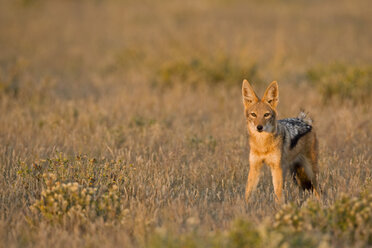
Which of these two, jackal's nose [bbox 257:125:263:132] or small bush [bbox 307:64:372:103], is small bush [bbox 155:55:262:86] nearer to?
small bush [bbox 307:64:372:103]

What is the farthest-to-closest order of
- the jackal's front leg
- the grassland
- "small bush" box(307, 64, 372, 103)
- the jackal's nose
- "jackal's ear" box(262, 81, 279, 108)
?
"small bush" box(307, 64, 372, 103) → "jackal's ear" box(262, 81, 279, 108) → the jackal's front leg → the jackal's nose → the grassland

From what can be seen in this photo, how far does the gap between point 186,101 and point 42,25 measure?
46.3 feet

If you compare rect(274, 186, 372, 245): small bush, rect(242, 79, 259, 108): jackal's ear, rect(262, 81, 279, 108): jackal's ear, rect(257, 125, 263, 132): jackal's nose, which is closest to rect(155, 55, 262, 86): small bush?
rect(242, 79, 259, 108): jackal's ear

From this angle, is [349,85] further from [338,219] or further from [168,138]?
[338,219]

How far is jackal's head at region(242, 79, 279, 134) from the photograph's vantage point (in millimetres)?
4957

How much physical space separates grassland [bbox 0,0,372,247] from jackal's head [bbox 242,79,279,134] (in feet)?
2.88

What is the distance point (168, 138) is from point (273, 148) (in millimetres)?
2774

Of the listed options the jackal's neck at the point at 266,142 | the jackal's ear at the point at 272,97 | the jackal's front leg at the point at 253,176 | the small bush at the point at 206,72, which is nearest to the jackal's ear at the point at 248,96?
the jackal's ear at the point at 272,97

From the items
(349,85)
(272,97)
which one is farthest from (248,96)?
(349,85)

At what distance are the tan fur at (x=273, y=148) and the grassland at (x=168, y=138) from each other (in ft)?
0.87

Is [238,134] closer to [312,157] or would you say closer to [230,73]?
[312,157]

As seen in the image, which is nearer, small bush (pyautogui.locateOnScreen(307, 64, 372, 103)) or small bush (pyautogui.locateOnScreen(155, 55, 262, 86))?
small bush (pyautogui.locateOnScreen(307, 64, 372, 103))

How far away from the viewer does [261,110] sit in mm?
5055

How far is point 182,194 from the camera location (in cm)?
485
